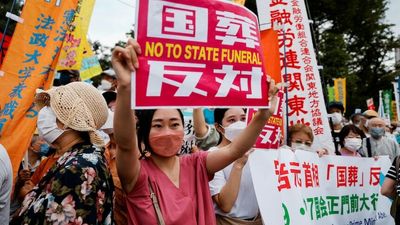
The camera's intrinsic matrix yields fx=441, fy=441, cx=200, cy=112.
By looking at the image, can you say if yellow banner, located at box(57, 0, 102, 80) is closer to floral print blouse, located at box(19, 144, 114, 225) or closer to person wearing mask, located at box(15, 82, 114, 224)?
A: person wearing mask, located at box(15, 82, 114, 224)

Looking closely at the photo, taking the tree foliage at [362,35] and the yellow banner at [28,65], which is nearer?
the yellow banner at [28,65]

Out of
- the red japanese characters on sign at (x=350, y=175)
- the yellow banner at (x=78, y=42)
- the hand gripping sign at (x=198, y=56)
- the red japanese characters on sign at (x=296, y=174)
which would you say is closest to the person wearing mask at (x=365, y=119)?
the red japanese characters on sign at (x=350, y=175)

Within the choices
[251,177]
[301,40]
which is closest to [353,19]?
[301,40]

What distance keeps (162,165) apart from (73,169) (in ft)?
1.54

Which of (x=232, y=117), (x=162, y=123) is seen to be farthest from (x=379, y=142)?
(x=162, y=123)

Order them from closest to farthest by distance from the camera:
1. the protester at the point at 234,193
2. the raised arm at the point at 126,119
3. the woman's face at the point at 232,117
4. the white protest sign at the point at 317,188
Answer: the raised arm at the point at 126,119 < the protester at the point at 234,193 < the white protest sign at the point at 317,188 < the woman's face at the point at 232,117

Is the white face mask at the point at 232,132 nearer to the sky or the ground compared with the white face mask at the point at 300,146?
nearer to the sky

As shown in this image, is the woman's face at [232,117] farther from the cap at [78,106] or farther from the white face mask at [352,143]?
the white face mask at [352,143]

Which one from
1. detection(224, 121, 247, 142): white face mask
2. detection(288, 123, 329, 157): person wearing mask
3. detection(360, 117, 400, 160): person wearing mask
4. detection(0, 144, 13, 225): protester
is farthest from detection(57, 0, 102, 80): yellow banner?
detection(360, 117, 400, 160): person wearing mask

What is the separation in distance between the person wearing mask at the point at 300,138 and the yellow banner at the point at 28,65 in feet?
6.97

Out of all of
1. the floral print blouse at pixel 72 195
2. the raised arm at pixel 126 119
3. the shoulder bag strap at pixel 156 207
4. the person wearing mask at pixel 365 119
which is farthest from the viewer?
the person wearing mask at pixel 365 119

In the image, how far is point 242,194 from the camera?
9.84 ft

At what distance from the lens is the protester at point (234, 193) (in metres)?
2.71

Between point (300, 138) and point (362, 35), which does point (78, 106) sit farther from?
point (362, 35)
